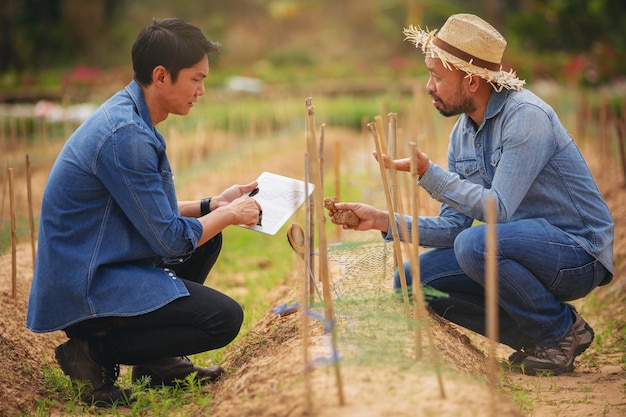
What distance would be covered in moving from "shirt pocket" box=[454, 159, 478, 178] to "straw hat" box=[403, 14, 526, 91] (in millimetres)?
334

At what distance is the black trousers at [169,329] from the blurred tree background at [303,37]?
887 centimetres

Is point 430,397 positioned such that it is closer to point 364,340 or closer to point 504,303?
point 364,340

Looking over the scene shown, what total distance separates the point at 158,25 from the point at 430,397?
1561 mm

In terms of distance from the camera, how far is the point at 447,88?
2.93 m

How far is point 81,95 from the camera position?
38.7 ft

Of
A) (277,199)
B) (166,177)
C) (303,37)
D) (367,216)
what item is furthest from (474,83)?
(303,37)

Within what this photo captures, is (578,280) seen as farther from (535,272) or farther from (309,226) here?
(309,226)

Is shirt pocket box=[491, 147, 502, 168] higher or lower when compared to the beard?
lower

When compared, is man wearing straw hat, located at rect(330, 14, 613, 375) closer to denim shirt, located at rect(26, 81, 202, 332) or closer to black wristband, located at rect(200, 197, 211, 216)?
black wristband, located at rect(200, 197, 211, 216)

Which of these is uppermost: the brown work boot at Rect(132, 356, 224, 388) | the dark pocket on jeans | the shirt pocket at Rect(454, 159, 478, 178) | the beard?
the beard

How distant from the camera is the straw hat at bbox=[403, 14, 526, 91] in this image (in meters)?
2.84

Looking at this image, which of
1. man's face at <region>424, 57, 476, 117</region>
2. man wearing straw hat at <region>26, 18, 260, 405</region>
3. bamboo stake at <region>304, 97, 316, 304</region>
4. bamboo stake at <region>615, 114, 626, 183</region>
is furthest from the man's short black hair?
bamboo stake at <region>615, 114, 626, 183</region>

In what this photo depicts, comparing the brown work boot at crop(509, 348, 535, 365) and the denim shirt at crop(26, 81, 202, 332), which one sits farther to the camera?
the brown work boot at crop(509, 348, 535, 365)

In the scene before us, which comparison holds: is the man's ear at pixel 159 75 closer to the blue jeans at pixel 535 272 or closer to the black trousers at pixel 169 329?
the black trousers at pixel 169 329
